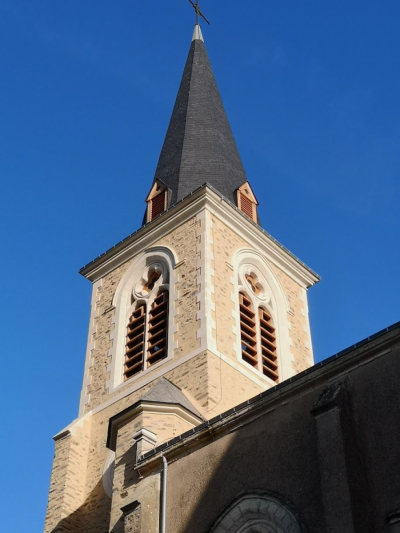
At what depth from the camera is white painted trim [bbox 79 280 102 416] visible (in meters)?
19.7

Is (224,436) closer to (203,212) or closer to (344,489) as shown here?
(344,489)

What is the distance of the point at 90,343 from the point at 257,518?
10795 mm

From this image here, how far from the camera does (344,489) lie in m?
9.66

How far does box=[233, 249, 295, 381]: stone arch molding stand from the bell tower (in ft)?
0.11

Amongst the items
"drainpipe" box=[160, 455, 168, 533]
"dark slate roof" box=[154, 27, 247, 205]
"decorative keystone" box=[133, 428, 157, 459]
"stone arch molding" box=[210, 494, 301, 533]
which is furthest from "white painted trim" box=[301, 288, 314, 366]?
"stone arch molding" box=[210, 494, 301, 533]

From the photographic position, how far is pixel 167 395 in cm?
1572

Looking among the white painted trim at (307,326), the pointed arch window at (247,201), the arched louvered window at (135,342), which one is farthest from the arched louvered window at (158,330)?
the pointed arch window at (247,201)

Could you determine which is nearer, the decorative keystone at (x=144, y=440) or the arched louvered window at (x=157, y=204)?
the decorative keystone at (x=144, y=440)

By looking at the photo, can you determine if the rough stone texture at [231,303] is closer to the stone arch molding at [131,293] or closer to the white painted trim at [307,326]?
the white painted trim at [307,326]

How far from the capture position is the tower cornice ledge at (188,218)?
2108 cm

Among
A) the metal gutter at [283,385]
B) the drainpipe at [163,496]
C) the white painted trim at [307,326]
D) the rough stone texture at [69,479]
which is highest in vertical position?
the white painted trim at [307,326]

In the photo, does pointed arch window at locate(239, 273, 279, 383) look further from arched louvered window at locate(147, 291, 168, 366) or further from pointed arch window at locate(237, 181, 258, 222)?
pointed arch window at locate(237, 181, 258, 222)

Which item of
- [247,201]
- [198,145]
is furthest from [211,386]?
[198,145]

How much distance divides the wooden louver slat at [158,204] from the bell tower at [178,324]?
0.14 feet
